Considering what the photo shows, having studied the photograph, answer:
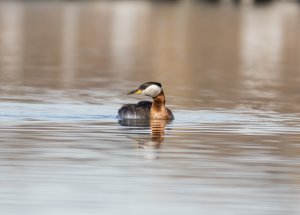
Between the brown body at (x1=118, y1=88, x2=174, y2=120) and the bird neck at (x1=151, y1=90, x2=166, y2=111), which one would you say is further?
the bird neck at (x1=151, y1=90, x2=166, y2=111)

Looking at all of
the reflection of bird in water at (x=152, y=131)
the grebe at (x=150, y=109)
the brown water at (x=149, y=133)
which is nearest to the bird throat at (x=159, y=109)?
the grebe at (x=150, y=109)

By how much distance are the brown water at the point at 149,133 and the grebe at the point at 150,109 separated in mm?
229

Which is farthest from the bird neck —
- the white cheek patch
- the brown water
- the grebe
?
the brown water

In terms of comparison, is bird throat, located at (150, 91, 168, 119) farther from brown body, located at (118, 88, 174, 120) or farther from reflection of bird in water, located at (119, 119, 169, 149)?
reflection of bird in water, located at (119, 119, 169, 149)

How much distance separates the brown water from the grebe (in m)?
0.23

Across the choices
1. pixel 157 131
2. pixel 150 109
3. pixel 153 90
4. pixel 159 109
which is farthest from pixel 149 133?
pixel 153 90

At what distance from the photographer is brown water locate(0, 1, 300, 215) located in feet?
46.7

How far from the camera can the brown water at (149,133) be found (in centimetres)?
1423

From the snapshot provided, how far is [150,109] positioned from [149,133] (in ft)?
7.51

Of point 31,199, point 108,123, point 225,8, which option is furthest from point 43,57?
point 225,8

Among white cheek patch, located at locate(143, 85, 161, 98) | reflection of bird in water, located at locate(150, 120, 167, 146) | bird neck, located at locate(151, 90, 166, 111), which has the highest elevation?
white cheek patch, located at locate(143, 85, 161, 98)

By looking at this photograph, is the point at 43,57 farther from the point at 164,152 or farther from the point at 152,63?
the point at 164,152

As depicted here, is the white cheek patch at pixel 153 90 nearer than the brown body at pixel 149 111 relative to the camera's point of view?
No

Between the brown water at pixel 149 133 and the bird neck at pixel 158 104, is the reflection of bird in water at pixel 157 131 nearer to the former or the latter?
the brown water at pixel 149 133
